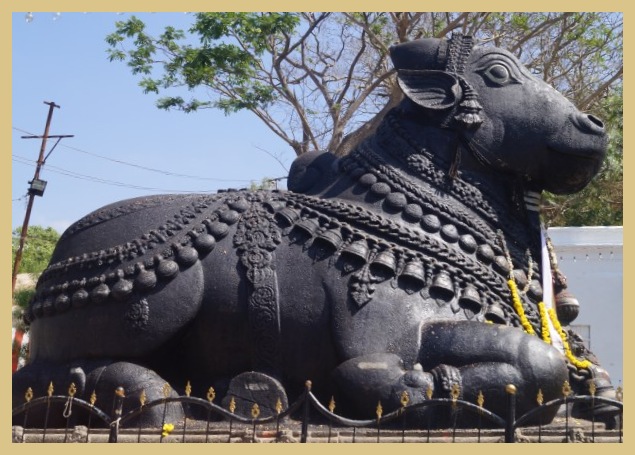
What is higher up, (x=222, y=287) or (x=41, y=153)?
(x=41, y=153)

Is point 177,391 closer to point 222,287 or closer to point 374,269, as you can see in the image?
point 222,287

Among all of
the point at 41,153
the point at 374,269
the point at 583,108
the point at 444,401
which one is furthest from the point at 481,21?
the point at 444,401

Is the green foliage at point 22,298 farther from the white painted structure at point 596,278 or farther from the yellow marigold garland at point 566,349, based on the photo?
the yellow marigold garland at point 566,349

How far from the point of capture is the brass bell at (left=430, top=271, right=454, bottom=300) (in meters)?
5.51

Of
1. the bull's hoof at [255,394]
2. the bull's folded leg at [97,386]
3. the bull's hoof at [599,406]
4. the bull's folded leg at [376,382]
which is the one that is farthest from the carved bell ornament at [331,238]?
the bull's hoof at [599,406]

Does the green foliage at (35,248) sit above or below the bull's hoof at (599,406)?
above

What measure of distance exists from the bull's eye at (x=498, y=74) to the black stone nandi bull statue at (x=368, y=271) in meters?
0.02

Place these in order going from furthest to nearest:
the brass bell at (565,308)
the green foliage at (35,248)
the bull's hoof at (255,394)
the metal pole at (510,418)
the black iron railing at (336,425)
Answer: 1. the green foliage at (35,248)
2. the brass bell at (565,308)
3. the bull's hoof at (255,394)
4. the black iron railing at (336,425)
5. the metal pole at (510,418)

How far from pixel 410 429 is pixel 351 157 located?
2.08 meters

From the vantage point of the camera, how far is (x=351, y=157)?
6312 mm

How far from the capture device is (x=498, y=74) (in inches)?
244

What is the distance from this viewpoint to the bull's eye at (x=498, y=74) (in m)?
6.19

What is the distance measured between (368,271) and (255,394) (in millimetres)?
1001

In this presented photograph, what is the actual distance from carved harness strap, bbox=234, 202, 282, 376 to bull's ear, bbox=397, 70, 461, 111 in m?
1.40
